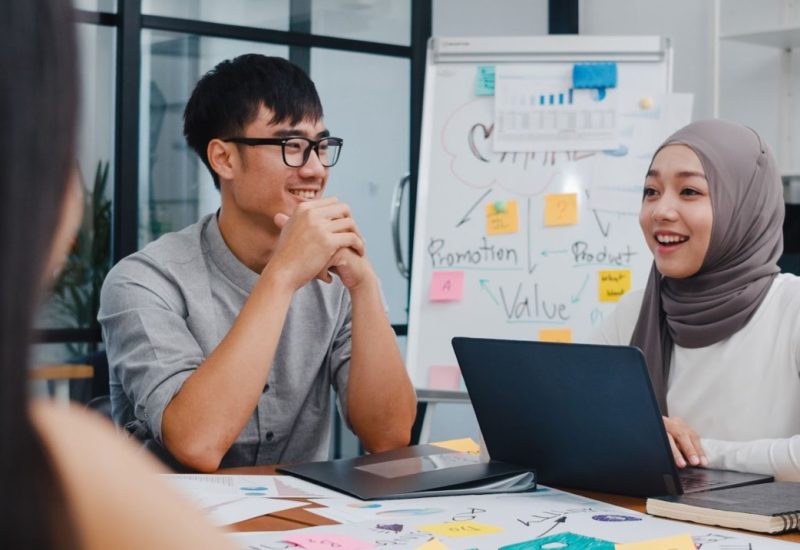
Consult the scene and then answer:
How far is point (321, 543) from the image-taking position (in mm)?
1075

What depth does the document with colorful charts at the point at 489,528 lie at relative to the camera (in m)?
1.08

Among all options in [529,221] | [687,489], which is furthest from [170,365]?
[529,221]

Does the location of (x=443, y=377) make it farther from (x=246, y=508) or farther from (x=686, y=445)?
(x=246, y=508)

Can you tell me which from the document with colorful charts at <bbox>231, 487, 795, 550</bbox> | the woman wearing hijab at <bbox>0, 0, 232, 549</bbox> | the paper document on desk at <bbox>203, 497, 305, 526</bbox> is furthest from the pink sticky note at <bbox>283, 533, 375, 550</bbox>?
the woman wearing hijab at <bbox>0, 0, 232, 549</bbox>

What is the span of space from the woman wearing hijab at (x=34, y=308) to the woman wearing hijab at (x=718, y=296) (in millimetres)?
1544

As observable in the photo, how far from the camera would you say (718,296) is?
6.01 ft

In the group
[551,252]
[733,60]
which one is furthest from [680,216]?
[733,60]

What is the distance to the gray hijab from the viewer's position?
5.98ft

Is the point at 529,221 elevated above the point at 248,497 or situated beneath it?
elevated above

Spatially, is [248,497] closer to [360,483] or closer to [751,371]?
[360,483]

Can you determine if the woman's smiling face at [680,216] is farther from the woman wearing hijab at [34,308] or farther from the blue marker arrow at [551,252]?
the woman wearing hijab at [34,308]

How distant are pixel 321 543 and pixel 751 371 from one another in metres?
1.00

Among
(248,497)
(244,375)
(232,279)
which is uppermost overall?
(232,279)

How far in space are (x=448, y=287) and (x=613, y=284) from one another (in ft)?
1.61
